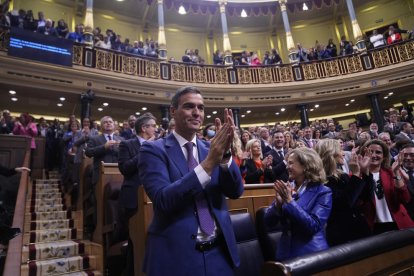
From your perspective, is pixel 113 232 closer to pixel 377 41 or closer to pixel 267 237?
pixel 267 237

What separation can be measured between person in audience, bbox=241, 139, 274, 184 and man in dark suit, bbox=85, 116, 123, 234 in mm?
1447

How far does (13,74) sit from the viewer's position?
6.89m

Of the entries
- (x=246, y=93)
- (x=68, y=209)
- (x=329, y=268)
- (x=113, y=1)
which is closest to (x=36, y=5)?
(x=113, y=1)

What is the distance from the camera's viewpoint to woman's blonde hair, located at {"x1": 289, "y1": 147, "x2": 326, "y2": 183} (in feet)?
5.55

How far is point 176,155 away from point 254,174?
209cm

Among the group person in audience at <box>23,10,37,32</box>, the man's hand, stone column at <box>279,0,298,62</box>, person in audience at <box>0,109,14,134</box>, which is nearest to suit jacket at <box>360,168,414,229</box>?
the man's hand

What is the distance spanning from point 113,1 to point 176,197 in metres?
11.7

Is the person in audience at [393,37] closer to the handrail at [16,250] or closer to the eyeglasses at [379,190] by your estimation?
the eyeglasses at [379,190]

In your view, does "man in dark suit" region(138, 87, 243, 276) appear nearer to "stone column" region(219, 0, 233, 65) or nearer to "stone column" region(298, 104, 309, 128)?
"stone column" region(298, 104, 309, 128)

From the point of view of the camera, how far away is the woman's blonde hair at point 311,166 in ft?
5.55

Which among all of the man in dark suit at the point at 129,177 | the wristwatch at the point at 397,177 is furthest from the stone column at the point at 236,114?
the wristwatch at the point at 397,177

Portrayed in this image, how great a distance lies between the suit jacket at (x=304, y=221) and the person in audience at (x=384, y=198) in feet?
1.67

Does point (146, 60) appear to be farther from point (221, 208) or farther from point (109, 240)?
point (221, 208)

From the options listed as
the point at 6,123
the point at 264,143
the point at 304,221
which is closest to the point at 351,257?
the point at 304,221
